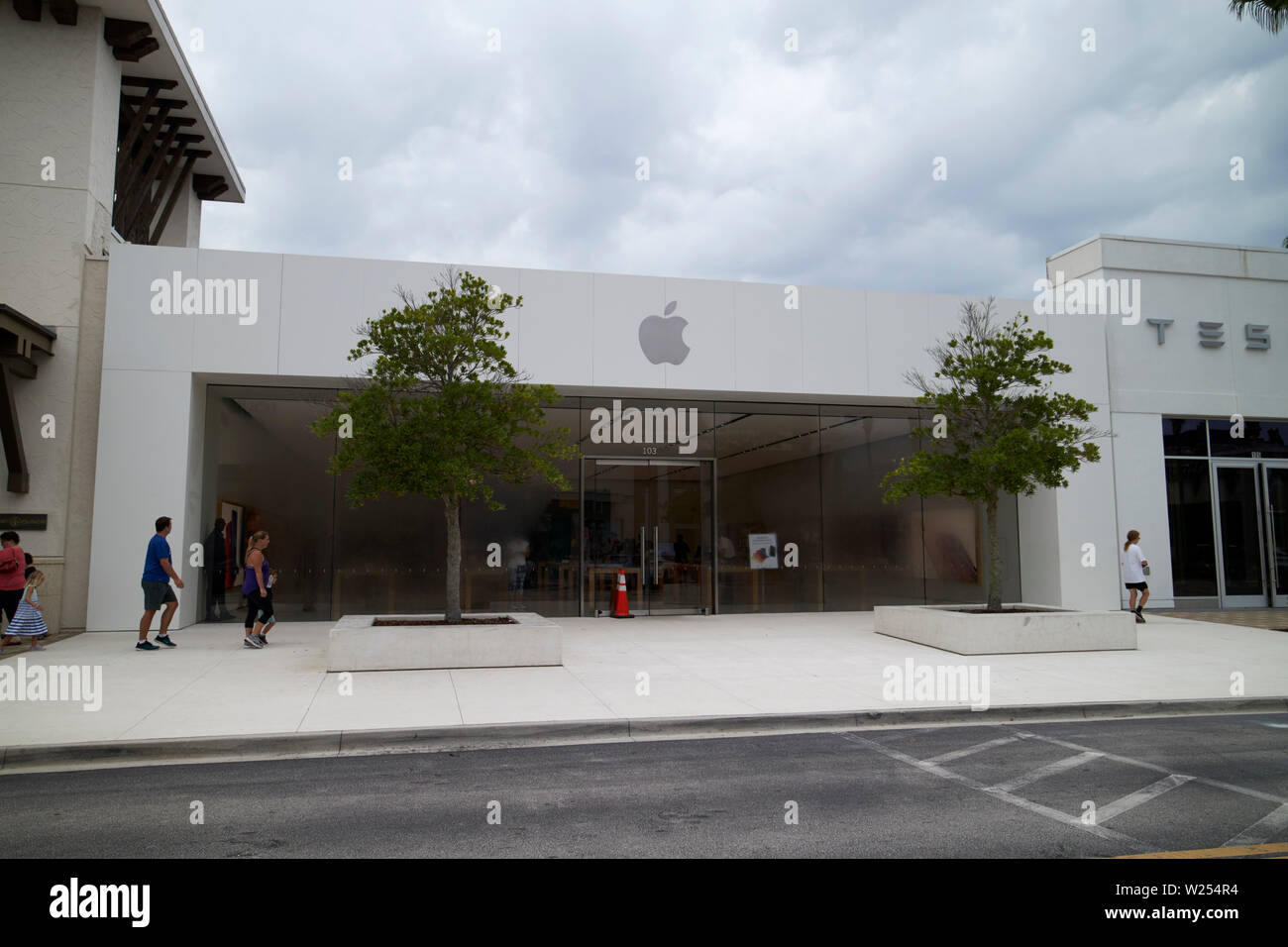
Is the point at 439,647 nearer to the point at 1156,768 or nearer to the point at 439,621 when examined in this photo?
the point at 439,621

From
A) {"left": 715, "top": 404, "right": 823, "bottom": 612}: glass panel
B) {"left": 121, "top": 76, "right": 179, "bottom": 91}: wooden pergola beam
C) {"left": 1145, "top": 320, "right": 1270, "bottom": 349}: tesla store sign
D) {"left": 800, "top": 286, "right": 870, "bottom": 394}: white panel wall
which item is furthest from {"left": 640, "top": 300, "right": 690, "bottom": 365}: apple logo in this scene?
{"left": 1145, "top": 320, "right": 1270, "bottom": 349}: tesla store sign

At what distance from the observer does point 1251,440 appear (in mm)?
19750

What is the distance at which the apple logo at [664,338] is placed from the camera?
16.5 m

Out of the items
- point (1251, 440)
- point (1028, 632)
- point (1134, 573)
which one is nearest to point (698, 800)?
point (1028, 632)

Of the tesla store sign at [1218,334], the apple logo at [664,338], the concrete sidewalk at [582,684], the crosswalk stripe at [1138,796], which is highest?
the tesla store sign at [1218,334]

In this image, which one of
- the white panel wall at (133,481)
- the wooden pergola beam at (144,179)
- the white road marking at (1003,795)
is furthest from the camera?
the wooden pergola beam at (144,179)

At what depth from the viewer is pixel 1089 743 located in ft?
24.0

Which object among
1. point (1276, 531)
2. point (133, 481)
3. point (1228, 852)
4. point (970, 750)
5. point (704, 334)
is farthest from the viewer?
point (1276, 531)

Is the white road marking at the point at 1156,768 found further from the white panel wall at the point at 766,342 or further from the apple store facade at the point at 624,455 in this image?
the white panel wall at the point at 766,342

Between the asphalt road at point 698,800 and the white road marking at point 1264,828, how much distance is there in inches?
0.8

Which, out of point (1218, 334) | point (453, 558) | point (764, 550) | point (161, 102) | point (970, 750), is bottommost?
point (970, 750)

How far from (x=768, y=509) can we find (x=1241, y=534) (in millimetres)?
11071

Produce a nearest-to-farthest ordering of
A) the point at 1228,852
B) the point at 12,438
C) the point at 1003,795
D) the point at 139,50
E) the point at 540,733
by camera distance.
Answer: the point at 1228,852
the point at 1003,795
the point at 540,733
the point at 12,438
the point at 139,50

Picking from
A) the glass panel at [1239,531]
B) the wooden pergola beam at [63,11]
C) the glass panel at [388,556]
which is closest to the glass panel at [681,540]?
the glass panel at [388,556]
